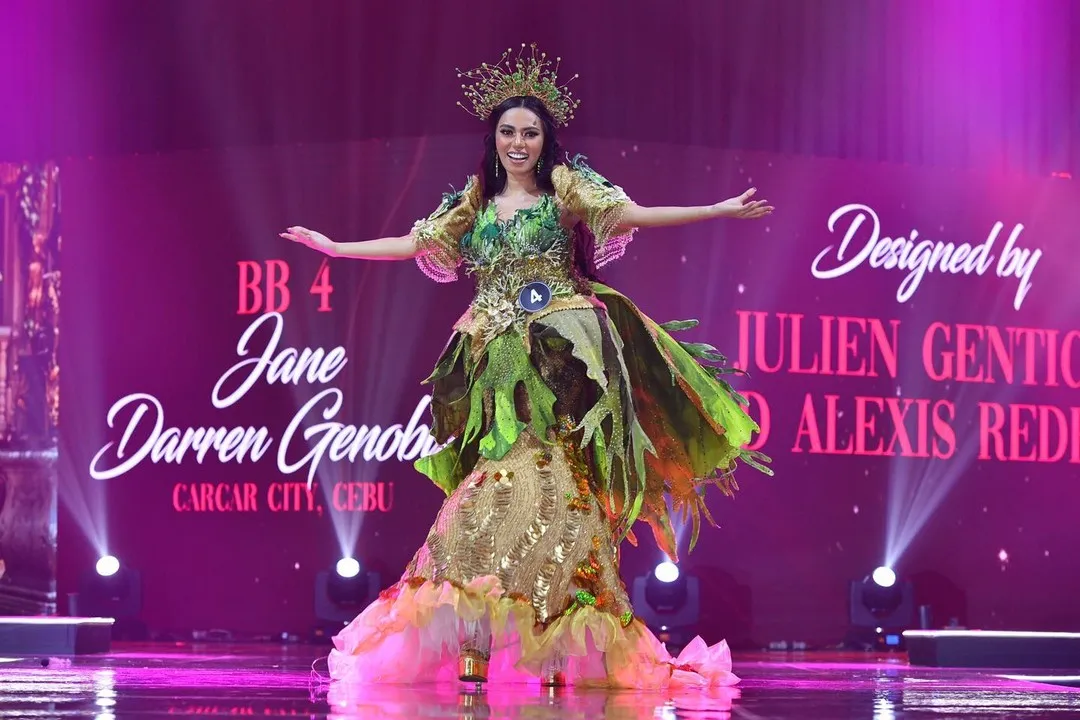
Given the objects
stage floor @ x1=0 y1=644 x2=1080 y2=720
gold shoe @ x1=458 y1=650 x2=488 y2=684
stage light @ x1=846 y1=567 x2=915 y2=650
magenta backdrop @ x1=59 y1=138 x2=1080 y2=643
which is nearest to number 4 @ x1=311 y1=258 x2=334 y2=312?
magenta backdrop @ x1=59 y1=138 x2=1080 y2=643

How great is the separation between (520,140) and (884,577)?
15.4 feet

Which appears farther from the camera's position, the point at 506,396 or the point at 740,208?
the point at 506,396

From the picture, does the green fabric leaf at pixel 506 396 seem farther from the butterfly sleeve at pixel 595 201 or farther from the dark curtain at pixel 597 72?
the dark curtain at pixel 597 72

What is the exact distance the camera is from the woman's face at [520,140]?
4.19 meters

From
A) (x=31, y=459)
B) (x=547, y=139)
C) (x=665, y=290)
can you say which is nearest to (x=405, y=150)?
(x=665, y=290)

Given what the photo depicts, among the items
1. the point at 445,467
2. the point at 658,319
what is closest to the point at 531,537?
the point at 445,467

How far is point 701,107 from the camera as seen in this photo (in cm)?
815

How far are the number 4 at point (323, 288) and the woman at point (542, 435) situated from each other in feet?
13.3

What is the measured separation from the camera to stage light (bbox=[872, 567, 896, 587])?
8117 millimetres

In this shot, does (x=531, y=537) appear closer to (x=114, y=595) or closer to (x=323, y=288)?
(x=323, y=288)

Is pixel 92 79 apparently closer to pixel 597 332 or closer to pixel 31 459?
pixel 31 459

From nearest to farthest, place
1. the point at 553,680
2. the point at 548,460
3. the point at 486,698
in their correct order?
the point at 486,698 → the point at 553,680 → the point at 548,460

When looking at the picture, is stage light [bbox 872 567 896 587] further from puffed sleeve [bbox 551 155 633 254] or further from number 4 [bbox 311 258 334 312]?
puffed sleeve [bbox 551 155 633 254]

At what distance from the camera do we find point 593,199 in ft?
13.2
